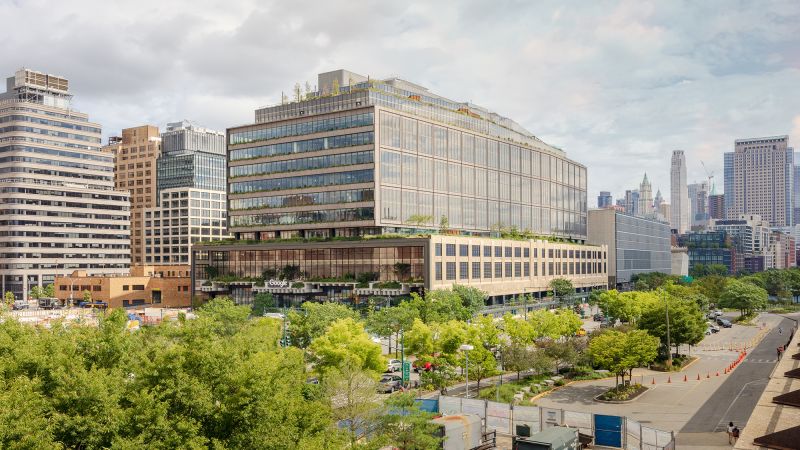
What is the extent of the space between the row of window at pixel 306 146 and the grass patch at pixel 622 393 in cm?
7352

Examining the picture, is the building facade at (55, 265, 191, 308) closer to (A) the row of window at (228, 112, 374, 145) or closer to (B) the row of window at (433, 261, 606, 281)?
(A) the row of window at (228, 112, 374, 145)

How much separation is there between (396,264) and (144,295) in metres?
76.6

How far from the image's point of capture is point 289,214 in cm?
13712

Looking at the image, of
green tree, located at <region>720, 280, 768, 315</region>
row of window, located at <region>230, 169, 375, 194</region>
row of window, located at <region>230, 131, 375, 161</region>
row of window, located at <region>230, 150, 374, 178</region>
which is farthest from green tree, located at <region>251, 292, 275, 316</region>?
green tree, located at <region>720, 280, 768, 315</region>

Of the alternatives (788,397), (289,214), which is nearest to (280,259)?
(289,214)

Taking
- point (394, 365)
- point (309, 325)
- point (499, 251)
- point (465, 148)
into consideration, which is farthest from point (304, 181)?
point (309, 325)

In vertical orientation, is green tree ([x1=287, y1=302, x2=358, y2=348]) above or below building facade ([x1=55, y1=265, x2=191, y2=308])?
above

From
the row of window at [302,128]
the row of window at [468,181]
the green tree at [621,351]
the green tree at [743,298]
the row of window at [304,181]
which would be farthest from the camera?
the green tree at [743,298]

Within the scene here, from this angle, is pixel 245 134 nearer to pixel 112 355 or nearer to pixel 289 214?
pixel 289 214

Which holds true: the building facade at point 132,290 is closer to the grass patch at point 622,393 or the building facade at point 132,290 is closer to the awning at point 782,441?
the grass patch at point 622,393

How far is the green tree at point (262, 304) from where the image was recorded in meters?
122

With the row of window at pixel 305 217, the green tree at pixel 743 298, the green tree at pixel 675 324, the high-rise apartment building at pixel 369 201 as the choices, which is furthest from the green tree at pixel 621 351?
the green tree at pixel 743 298

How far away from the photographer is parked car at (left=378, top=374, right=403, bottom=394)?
61347 millimetres

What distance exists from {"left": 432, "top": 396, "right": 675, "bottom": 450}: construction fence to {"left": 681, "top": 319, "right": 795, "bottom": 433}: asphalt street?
23.9 ft
